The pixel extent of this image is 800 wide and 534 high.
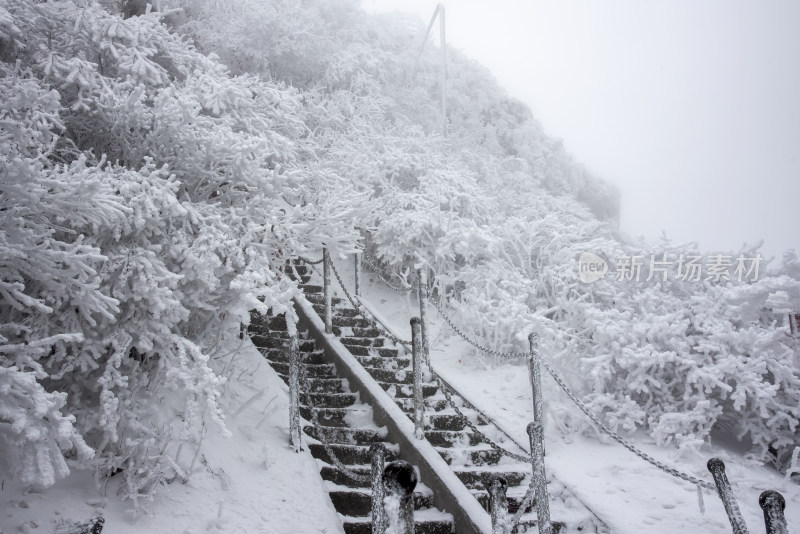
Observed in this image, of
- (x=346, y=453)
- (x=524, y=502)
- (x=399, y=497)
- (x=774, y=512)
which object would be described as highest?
(x=399, y=497)

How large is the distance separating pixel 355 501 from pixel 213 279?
7.58ft

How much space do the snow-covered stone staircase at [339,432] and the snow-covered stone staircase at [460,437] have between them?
441 millimetres

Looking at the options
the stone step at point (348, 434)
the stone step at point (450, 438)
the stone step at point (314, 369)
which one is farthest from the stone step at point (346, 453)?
the stone step at point (314, 369)

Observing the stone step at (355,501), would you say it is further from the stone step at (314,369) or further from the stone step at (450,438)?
the stone step at (314,369)

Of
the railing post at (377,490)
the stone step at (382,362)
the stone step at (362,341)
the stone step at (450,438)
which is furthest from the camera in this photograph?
the stone step at (362,341)

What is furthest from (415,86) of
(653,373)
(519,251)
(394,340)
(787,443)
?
(787,443)

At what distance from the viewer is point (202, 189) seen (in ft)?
16.2

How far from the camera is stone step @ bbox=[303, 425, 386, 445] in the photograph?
17.6 feet

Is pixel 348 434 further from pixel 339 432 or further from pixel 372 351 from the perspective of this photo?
pixel 372 351

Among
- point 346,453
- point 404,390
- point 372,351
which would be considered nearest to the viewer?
point 346,453

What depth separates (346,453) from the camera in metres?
5.18

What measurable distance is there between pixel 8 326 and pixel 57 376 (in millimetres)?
445

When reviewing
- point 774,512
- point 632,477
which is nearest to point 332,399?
point 632,477

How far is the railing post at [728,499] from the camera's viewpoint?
2.82 m
